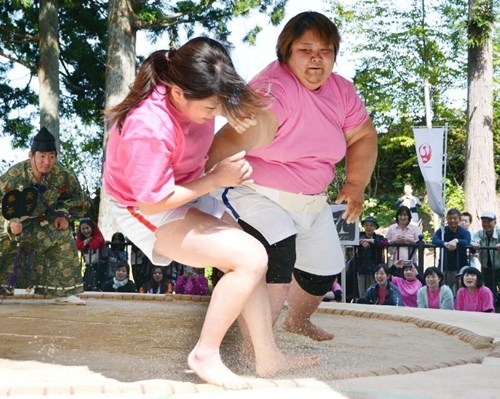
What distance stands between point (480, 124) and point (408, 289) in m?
4.97

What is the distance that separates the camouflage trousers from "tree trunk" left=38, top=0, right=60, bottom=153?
535 cm

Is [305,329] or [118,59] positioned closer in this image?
[305,329]

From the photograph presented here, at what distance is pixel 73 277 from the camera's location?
4992 millimetres

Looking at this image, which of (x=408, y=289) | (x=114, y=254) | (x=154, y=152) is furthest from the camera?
(x=114, y=254)

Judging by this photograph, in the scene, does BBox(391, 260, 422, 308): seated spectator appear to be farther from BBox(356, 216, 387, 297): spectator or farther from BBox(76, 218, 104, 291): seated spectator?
BBox(76, 218, 104, 291): seated spectator

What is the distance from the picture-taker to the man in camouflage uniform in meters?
4.75

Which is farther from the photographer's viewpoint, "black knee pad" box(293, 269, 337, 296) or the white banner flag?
the white banner flag

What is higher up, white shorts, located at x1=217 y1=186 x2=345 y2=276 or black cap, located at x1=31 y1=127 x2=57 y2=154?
black cap, located at x1=31 y1=127 x2=57 y2=154

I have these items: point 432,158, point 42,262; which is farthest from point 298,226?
point 432,158

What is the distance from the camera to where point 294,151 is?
2.80m

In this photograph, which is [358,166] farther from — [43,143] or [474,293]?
[474,293]

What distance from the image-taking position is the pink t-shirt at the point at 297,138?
278 centimetres

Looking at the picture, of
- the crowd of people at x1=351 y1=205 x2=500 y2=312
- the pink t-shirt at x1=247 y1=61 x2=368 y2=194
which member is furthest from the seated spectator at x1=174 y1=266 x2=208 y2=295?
the pink t-shirt at x1=247 y1=61 x2=368 y2=194

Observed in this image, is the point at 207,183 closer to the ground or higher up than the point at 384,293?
higher up
